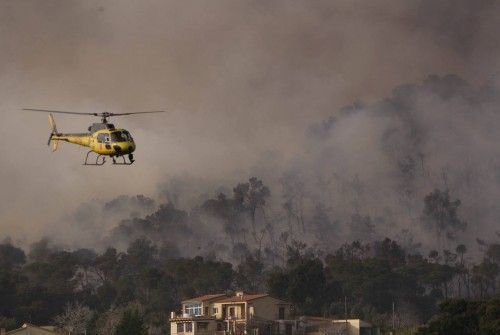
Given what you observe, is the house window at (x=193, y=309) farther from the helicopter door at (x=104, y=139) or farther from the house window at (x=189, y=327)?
the helicopter door at (x=104, y=139)

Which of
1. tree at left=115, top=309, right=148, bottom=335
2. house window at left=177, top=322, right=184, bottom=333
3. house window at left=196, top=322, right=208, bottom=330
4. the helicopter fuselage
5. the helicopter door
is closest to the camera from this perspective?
the helicopter fuselage

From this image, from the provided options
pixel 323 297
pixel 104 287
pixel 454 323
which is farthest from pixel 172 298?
pixel 454 323

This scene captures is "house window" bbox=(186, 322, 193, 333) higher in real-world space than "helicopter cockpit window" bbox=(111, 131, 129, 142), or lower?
lower

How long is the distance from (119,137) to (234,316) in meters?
58.5

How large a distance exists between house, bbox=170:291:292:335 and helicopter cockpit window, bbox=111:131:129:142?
54.0 meters

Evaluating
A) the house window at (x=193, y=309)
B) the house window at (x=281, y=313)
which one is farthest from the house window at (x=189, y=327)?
the house window at (x=281, y=313)

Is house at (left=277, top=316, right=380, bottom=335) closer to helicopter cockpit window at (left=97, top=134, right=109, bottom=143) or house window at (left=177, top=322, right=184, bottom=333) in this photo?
house window at (left=177, top=322, right=184, bottom=333)

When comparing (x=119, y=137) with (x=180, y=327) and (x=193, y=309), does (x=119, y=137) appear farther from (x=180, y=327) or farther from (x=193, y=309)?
(x=193, y=309)

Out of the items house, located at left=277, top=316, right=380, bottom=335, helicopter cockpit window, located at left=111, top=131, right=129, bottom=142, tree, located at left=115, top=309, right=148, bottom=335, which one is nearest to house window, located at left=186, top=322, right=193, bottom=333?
house, located at left=277, top=316, right=380, bottom=335

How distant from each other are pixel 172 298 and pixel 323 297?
25127mm

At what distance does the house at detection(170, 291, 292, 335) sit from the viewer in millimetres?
126250

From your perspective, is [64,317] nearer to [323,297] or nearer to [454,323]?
[323,297]

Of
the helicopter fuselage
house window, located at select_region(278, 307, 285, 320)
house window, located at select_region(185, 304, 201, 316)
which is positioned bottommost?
house window, located at select_region(278, 307, 285, 320)

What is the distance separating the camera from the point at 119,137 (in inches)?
2921
